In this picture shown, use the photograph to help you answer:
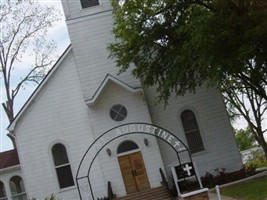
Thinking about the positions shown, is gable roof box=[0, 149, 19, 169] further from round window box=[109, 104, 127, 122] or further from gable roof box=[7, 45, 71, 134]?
round window box=[109, 104, 127, 122]

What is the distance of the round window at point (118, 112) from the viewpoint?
26.5 meters

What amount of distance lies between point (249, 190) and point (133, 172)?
8.30m

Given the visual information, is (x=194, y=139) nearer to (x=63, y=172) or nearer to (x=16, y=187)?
(x=63, y=172)

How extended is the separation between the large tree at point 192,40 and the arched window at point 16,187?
36.0 feet

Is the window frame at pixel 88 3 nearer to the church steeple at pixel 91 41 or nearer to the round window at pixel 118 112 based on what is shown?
the church steeple at pixel 91 41

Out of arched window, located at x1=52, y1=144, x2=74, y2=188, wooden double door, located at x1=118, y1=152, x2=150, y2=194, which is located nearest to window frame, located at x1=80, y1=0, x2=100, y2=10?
arched window, located at x1=52, y1=144, x2=74, y2=188

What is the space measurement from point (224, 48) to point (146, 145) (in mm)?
8568

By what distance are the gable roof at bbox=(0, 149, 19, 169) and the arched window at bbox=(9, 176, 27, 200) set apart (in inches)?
36.1

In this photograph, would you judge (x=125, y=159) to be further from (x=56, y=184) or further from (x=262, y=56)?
(x=262, y=56)

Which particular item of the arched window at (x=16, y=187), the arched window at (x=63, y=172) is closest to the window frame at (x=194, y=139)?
the arched window at (x=63, y=172)

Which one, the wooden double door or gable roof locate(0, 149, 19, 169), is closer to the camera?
the wooden double door

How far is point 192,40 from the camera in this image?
1895 centimetres

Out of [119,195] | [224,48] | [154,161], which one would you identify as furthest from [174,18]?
[119,195]

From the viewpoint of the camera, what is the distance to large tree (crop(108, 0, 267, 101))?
61.2 feet
